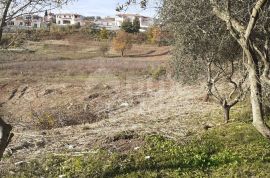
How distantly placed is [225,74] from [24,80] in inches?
1167

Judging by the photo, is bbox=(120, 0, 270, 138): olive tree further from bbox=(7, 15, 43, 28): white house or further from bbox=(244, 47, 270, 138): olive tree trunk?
bbox=(7, 15, 43, 28): white house

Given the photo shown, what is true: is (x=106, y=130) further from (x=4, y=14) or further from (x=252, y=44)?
Result: (x=252, y=44)

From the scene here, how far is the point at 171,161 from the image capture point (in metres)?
11.9

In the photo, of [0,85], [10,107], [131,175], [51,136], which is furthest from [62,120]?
[0,85]

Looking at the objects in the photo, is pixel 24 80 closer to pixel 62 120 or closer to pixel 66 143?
pixel 62 120

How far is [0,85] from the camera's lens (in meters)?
41.1

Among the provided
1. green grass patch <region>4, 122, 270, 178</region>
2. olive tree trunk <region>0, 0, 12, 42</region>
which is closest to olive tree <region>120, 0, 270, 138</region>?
green grass patch <region>4, 122, 270, 178</region>

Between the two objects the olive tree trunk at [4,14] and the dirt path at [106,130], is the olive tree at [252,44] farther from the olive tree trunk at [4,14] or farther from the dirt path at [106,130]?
the dirt path at [106,130]

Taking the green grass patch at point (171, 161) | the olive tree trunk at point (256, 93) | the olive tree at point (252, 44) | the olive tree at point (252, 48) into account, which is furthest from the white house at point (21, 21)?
the olive tree trunk at point (256, 93)

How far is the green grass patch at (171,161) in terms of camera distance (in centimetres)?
1125

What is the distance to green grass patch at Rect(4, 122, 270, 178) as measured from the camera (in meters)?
11.2

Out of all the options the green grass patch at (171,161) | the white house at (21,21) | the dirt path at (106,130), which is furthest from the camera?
the dirt path at (106,130)

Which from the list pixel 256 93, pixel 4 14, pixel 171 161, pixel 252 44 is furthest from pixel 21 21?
pixel 256 93

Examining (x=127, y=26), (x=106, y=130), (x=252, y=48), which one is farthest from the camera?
(x=127, y=26)
